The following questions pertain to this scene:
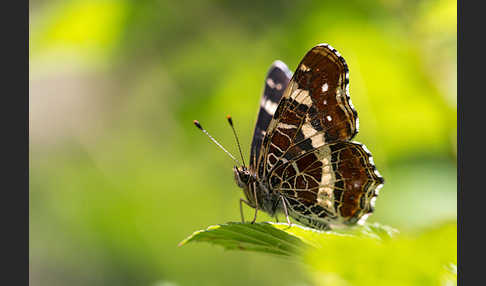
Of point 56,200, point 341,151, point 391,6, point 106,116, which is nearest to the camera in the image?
point 341,151

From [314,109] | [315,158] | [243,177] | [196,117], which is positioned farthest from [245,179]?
[196,117]

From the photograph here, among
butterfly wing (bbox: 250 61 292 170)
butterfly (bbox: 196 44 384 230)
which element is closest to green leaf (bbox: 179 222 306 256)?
butterfly (bbox: 196 44 384 230)

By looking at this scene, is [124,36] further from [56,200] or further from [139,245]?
[56,200]

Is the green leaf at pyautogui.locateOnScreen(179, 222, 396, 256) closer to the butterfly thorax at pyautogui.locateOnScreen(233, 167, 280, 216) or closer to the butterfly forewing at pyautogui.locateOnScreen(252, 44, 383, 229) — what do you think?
the butterfly forewing at pyautogui.locateOnScreen(252, 44, 383, 229)

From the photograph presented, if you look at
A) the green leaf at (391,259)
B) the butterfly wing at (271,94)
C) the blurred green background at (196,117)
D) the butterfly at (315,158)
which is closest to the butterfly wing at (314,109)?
the butterfly at (315,158)

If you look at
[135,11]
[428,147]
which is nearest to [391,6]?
[428,147]

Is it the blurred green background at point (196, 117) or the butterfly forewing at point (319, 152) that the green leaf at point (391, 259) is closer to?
the butterfly forewing at point (319, 152)

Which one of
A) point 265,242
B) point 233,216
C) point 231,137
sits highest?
point 231,137

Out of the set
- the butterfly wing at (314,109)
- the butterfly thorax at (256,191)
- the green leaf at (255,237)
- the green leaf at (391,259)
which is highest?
the butterfly wing at (314,109)
